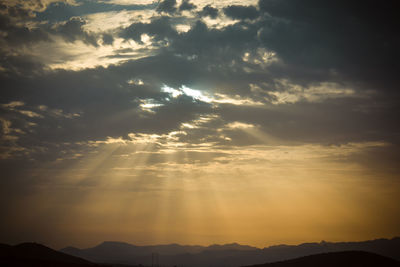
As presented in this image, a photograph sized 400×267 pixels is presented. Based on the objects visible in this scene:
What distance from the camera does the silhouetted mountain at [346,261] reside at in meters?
75.0

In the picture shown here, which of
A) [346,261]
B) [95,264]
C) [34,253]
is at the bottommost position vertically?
[346,261]

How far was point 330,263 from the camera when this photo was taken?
3196 inches

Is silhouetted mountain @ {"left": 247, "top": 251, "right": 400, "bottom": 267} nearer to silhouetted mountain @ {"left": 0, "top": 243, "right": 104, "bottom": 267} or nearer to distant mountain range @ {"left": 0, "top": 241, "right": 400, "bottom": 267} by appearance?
distant mountain range @ {"left": 0, "top": 241, "right": 400, "bottom": 267}

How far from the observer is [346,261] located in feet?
259

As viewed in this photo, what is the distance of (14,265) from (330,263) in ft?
214

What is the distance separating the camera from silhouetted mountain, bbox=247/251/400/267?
246 feet

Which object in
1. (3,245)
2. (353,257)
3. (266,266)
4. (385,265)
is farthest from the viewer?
(3,245)

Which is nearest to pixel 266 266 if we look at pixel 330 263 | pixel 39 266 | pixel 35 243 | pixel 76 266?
pixel 330 263

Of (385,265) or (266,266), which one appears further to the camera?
(266,266)

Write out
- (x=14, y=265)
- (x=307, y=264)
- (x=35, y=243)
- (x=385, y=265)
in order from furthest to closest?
(x=35, y=243) < (x=307, y=264) < (x=385, y=265) < (x=14, y=265)

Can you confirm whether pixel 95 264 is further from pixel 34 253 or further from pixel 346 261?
pixel 346 261

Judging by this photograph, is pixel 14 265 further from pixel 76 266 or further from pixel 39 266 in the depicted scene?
pixel 76 266

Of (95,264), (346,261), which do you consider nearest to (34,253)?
(95,264)

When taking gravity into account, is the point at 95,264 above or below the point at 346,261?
above
